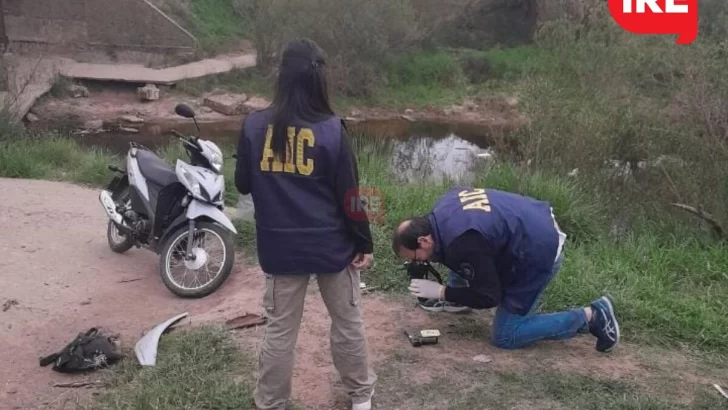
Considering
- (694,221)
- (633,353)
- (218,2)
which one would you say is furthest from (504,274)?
(218,2)

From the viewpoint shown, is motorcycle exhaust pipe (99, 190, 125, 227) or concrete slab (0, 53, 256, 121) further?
concrete slab (0, 53, 256, 121)

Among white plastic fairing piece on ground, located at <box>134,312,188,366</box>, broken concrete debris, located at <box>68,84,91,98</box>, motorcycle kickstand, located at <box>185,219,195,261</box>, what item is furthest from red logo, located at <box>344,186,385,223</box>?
broken concrete debris, located at <box>68,84,91,98</box>

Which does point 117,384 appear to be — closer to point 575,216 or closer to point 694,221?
point 575,216

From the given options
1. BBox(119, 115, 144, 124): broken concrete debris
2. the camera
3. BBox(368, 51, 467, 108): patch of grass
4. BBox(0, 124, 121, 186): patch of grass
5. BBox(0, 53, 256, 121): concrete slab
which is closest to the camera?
the camera

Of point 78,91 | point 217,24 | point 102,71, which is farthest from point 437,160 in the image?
point 217,24

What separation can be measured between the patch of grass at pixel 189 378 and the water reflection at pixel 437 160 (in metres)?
4.05

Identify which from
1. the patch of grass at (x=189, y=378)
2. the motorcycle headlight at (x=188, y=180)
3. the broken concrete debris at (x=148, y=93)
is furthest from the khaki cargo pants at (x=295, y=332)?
the broken concrete debris at (x=148, y=93)

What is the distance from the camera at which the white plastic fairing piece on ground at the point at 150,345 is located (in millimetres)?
3783

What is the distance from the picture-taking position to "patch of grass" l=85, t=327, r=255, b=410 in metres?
3.26

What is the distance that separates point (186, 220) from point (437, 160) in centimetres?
889

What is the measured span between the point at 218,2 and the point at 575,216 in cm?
2337

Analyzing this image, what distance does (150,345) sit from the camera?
3.93m

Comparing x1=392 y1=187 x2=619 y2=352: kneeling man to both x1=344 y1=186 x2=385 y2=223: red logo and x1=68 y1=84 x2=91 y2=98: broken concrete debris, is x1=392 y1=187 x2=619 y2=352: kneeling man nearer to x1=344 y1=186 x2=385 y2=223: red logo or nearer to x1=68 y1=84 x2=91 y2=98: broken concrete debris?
x1=344 y1=186 x2=385 y2=223: red logo

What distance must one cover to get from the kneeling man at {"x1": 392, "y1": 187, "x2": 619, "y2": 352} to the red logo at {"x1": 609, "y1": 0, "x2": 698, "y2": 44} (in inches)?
156
